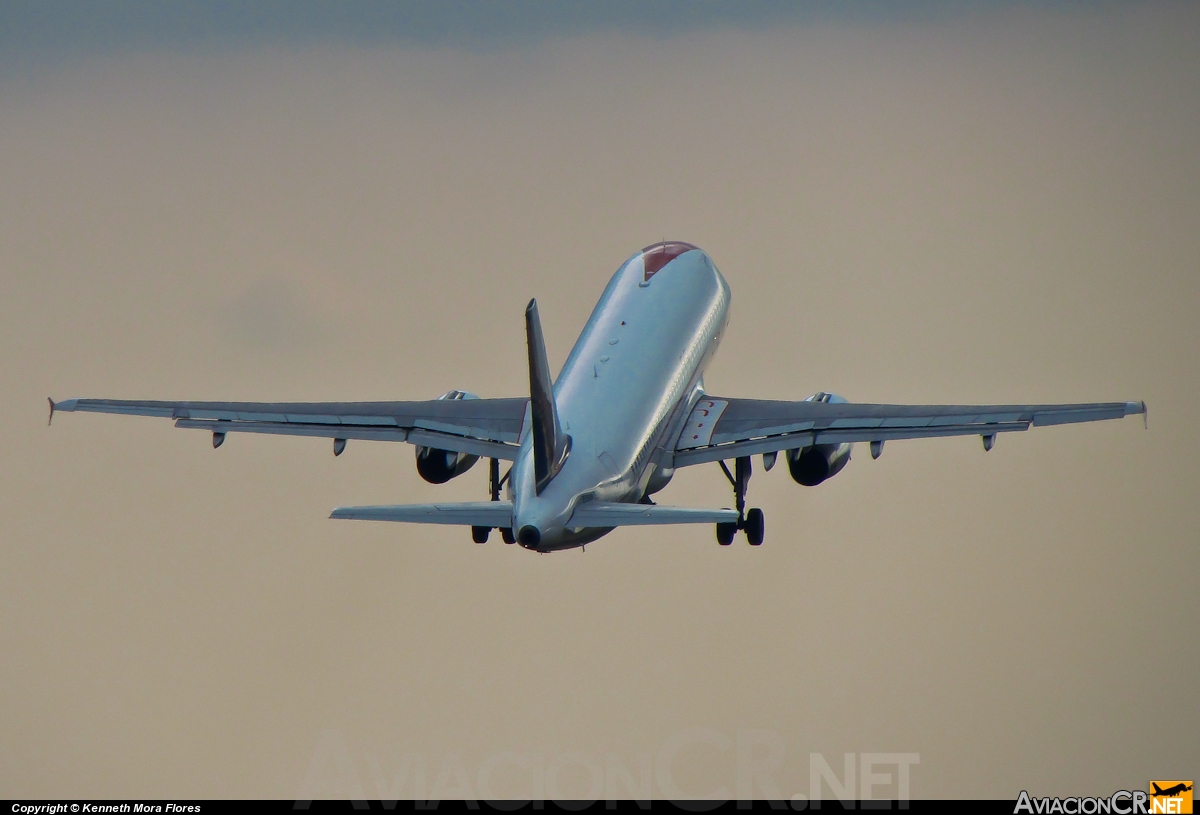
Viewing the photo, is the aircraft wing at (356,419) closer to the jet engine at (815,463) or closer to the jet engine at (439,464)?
the jet engine at (439,464)

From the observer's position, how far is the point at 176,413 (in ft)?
207

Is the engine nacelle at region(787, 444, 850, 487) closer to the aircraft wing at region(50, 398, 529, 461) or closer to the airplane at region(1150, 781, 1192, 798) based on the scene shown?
the aircraft wing at region(50, 398, 529, 461)

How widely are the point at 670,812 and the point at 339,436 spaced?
44.8 ft

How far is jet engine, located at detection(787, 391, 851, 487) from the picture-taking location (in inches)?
2603

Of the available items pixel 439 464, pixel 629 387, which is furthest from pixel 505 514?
pixel 439 464

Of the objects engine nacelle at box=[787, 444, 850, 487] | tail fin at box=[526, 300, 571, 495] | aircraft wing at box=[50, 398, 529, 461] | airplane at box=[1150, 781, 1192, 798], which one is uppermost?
engine nacelle at box=[787, 444, 850, 487]

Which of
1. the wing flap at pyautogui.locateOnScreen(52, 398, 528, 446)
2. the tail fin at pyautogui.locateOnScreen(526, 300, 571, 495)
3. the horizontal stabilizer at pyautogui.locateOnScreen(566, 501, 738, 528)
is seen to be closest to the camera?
the horizontal stabilizer at pyautogui.locateOnScreen(566, 501, 738, 528)

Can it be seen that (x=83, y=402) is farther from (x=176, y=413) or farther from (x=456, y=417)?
(x=456, y=417)

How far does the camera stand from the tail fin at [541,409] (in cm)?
5725

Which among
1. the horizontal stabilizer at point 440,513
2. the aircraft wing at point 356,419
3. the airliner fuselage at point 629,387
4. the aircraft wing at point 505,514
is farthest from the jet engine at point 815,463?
the horizontal stabilizer at point 440,513

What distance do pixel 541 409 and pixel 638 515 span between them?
3.50m

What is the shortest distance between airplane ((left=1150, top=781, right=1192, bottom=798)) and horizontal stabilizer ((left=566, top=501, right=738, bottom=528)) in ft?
37.0

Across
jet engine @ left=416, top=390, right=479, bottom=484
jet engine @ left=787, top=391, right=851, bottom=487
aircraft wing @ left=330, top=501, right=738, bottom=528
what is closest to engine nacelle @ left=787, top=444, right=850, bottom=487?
jet engine @ left=787, top=391, right=851, bottom=487

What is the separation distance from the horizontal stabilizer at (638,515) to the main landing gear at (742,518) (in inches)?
364
